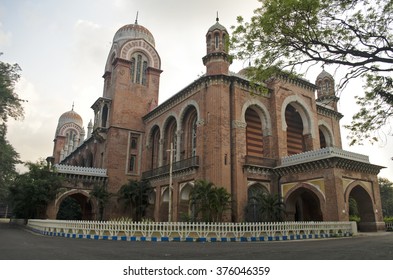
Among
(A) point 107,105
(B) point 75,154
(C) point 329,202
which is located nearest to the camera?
(C) point 329,202

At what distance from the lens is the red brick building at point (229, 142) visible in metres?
19.5

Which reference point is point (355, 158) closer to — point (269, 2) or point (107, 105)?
point (269, 2)

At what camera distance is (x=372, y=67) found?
33.2 feet

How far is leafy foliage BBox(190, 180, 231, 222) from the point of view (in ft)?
57.8

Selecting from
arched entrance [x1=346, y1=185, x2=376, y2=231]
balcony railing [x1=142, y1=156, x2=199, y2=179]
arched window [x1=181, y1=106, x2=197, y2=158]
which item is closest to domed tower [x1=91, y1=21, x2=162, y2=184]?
balcony railing [x1=142, y1=156, x2=199, y2=179]

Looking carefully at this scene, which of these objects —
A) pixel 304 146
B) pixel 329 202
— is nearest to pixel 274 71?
pixel 329 202

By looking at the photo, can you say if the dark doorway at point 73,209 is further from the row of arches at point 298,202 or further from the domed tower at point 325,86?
the domed tower at point 325,86

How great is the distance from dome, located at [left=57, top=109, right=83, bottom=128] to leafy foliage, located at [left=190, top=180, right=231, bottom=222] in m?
47.8

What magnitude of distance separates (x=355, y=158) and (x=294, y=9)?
13.2 m

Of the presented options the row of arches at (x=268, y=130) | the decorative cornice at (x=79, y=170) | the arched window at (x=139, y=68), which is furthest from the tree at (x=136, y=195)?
the arched window at (x=139, y=68)

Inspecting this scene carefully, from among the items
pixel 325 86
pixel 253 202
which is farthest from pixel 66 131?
pixel 253 202

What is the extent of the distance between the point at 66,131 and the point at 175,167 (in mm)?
41215

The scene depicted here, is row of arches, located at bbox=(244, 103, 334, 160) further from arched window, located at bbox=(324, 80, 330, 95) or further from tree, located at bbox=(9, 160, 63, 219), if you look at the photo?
tree, located at bbox=(9, 160, 63, 219)

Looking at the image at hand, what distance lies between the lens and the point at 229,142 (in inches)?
808
